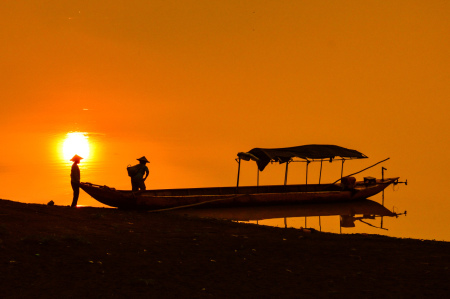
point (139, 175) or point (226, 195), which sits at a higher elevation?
point (139, 175)

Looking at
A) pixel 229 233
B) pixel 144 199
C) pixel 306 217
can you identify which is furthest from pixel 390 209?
pixel 229 233

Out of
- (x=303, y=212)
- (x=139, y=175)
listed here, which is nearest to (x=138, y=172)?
(x=139, y=175)

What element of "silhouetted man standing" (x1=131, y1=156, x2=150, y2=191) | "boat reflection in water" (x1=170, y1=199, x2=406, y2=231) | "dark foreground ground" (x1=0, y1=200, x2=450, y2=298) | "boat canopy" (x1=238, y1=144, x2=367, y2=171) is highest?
"boat canopy" (x1=238, y1=144, x2=367, y2=171)

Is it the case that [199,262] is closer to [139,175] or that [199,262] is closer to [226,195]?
[139,175]

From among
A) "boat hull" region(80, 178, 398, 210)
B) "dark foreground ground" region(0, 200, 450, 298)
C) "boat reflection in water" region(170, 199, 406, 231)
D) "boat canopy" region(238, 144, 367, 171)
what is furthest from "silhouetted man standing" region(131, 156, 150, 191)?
"dark foreground ground" region(0, 200, 450, 298)

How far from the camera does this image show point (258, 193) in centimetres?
2186

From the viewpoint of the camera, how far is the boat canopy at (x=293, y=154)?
22.2m

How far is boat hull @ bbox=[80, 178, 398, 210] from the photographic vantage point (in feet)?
56.2

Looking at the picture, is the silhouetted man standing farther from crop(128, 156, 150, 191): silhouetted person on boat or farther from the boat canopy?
the boat canopy

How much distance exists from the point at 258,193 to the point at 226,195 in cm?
186

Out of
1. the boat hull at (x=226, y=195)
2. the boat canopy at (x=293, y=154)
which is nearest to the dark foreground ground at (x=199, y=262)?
the boat hull at (x=226, y=195)

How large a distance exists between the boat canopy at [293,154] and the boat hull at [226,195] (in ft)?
4.28

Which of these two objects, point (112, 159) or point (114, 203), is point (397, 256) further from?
point (112, 159)

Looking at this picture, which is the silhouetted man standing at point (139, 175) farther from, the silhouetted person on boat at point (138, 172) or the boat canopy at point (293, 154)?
the boat canopy at point (293, 154)
